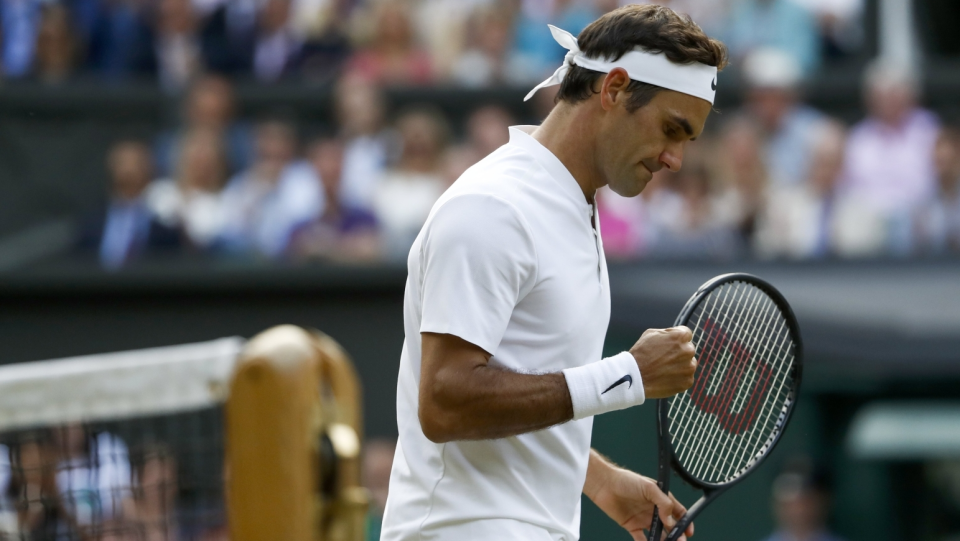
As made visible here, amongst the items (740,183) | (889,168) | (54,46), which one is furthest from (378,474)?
(54,46)

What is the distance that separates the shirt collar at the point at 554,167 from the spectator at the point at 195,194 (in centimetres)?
565

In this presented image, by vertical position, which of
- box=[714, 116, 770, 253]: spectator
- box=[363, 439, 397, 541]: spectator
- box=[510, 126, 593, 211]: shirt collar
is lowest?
box=[363, 439, 397, 541]: spectator

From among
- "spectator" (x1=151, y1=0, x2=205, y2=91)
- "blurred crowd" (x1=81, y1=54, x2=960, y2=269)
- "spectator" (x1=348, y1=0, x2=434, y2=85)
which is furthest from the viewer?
"spectator" (x1=151, y1=0, x2=205, y2=91)

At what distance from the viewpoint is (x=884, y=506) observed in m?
7.38

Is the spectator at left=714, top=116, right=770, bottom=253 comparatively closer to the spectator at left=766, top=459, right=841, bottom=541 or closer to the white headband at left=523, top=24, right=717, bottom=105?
the spectator at left=766, top=459, right=841, bottom=541

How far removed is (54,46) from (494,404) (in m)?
7.51

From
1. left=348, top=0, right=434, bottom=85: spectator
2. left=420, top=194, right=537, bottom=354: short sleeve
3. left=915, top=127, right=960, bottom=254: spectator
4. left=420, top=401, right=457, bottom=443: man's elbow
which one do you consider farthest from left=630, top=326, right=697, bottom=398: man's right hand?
left=348, top=0, right=434, bottom=85: spectator

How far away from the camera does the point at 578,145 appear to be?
2.58 metres

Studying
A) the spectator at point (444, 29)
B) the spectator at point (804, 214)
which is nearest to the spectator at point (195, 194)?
the spectator at point (444, 29)

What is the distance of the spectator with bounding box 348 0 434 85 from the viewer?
8820 millimetres

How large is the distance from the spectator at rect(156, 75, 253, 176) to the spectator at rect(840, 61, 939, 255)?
380 centimetres

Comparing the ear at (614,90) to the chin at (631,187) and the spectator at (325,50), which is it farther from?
the spectator at (325,50)

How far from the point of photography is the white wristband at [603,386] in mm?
2336

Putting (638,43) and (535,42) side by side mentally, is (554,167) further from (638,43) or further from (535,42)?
(535,42)
